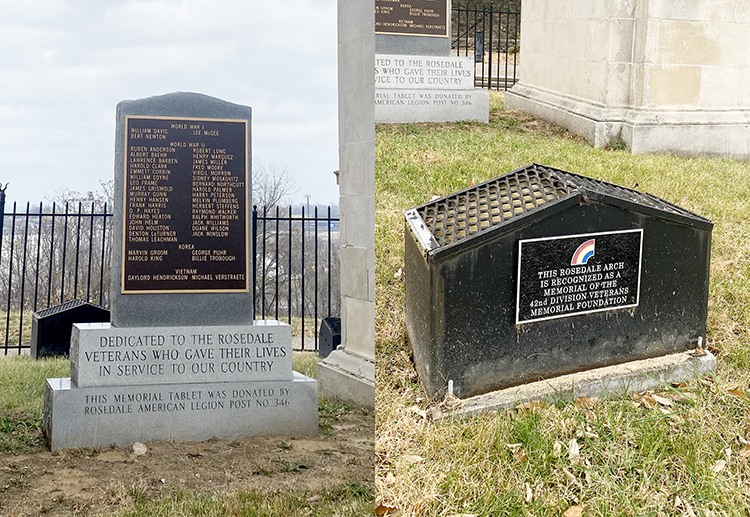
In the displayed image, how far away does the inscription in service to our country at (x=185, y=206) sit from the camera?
4.76 meters

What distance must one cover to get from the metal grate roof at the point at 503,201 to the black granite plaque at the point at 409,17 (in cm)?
204

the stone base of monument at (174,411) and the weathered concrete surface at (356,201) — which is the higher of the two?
the weathered concrete surface at (356,201)

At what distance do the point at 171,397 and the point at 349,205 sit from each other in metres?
1.78

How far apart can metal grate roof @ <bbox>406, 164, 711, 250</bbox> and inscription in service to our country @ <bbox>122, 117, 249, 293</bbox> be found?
2309mm

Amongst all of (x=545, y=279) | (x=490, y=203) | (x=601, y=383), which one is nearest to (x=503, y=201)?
(x=490, y=203)

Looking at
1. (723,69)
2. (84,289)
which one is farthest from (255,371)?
(84,289)

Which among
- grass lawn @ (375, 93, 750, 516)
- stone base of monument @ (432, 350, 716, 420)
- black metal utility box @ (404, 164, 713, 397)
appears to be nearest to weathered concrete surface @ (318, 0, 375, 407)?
grass lawn @ (375, 93, 750, 516)

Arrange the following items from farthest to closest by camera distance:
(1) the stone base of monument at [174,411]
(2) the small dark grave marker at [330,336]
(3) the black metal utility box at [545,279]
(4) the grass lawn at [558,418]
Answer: (2) the small dark grave marker at [330,336] < (1) the stone base of monument at [174,411] < (3) the black metal utility box at [545,279] < (4) the grass lawn at [558,418]

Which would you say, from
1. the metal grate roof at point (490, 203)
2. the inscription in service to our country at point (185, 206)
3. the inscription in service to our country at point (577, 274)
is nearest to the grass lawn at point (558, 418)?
the metal grate roof at point (490, 203)

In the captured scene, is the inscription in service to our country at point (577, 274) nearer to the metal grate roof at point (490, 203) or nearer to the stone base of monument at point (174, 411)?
the metal grate roof at point (490, 203)

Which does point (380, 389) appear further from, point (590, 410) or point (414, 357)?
point (590, 410)

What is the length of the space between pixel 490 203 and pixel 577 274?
1.54 feet

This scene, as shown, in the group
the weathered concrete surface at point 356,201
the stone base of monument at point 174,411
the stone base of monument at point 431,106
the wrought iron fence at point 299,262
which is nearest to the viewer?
the stone base of monument at point 431,106

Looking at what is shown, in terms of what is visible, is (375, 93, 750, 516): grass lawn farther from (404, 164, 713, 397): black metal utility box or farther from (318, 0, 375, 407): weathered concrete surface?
(318, 0, 375, 407): weathered concrete surface
